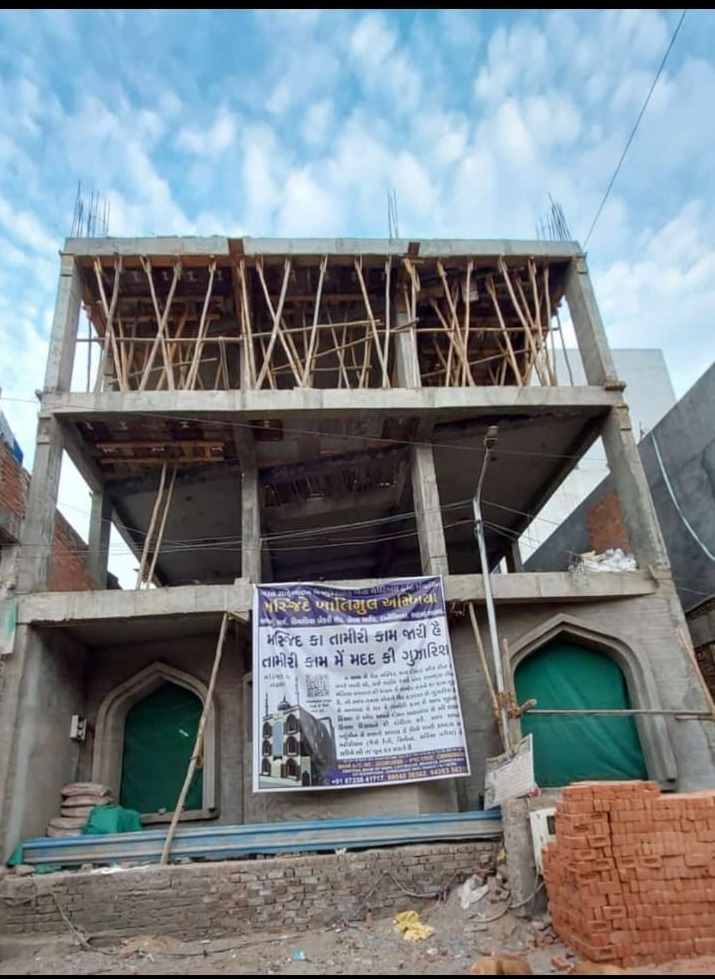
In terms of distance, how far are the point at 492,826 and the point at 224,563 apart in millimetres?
10602

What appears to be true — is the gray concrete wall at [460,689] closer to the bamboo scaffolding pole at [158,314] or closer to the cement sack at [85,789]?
the cement sack at [85,789]

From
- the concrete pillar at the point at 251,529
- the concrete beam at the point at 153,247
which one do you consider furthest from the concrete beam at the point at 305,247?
the concrete pillar at the point at 251,529

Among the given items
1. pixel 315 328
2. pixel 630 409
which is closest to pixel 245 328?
pixel 315 328

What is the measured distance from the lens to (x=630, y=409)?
26.0 meters

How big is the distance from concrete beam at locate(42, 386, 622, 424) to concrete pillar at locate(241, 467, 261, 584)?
1466mm

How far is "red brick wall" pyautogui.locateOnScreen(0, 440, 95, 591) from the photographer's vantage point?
10.2 metres

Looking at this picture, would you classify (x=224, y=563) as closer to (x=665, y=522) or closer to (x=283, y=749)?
(x=283, y=749)

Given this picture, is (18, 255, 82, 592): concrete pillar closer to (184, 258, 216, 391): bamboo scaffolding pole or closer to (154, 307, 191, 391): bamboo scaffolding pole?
(154, 307, 191, 391): bamboo scaffolding pole

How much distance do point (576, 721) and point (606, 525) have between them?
508 centimetres

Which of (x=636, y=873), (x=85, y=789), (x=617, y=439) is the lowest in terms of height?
(x=636, y=873)

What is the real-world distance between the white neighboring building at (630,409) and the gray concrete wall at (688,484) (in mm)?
10153

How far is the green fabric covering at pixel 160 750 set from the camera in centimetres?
1137

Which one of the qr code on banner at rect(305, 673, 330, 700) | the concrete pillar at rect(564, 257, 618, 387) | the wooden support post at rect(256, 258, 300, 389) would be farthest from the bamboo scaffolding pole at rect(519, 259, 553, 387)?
the qr code on banner at rect(305, 673, 330, 700)

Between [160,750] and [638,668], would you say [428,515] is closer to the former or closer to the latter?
[638,668]
